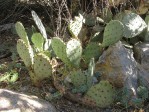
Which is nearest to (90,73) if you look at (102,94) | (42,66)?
(102,94)

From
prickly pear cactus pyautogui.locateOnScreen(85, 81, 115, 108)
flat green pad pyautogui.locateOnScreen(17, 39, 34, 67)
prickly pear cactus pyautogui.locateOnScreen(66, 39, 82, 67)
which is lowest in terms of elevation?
prickly pear cactus pyautogui.locateOnScreen(85, 81, 115, 108)

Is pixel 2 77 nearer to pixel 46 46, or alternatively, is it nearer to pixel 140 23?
pixel 46 46

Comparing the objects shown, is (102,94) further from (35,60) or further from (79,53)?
(35,60)

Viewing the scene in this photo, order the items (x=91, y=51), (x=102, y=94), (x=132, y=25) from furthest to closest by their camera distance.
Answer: (x=132, y=25) < (x=91, y=51) < (x=102, y=94)

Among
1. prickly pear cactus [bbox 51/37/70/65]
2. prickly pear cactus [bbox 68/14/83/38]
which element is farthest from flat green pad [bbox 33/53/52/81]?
prickly pear cactus [bbox 68/14/83/38]

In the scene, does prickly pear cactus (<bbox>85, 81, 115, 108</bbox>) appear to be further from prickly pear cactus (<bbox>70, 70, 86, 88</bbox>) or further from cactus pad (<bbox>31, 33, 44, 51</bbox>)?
cactus pad (<bbox>31, 33, 44, 51</bbox>)

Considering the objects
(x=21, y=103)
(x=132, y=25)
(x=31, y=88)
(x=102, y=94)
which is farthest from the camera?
(x=132, y=25)

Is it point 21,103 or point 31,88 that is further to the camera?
point 31,88
